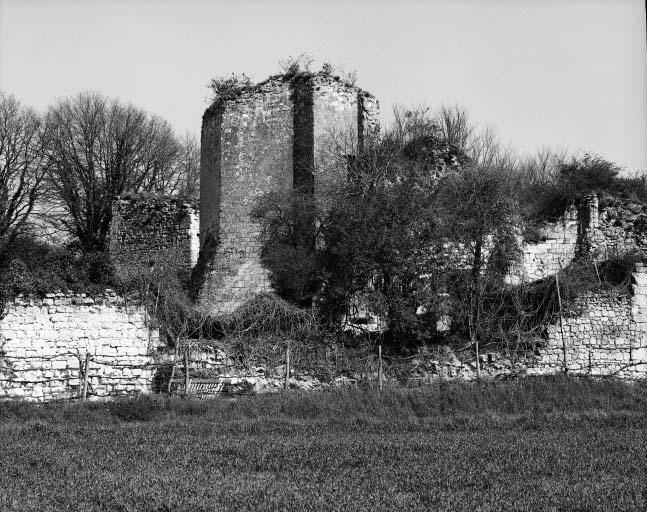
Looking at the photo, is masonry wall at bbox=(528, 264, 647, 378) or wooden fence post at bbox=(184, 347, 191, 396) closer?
wooden fence post at bbox=(184, 347, 191, 396)

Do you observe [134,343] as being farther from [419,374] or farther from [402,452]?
[402,452]

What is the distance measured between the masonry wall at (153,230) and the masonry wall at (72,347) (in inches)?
317

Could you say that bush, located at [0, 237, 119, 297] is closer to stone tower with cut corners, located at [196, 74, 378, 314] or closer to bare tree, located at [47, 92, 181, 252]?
stone tower with cut corners, located at [196, 74, 378, 314]

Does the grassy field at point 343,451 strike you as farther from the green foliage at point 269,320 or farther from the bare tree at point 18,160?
the bare tree at point 18,160

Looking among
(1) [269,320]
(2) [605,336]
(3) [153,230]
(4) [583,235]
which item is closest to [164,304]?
(1) [269,320]

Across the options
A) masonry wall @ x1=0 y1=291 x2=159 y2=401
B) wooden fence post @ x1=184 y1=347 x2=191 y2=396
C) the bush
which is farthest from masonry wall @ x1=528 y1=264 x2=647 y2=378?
the bush

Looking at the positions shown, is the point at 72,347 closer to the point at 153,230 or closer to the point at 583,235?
the point at 153,230

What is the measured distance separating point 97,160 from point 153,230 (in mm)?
7401

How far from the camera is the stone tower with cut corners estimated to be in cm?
2233

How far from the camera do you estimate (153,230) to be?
26.1 meters

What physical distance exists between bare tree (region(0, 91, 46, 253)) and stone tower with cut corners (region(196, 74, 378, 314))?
9.84 meters

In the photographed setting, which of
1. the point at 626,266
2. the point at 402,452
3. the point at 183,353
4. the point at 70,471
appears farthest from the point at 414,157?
the point at 70,471

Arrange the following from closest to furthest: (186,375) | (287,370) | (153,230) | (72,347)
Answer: (186,375) < (287,370) < (72,347) < (153,230)

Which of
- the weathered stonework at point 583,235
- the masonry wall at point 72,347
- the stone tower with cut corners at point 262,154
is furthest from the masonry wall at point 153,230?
the weathered stonework at point 583,235
